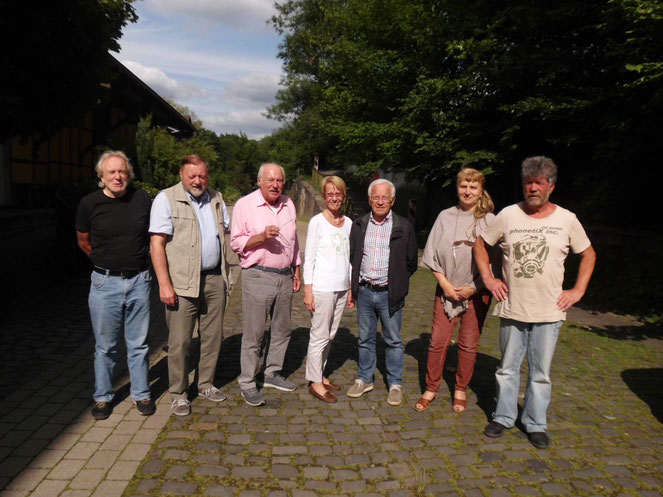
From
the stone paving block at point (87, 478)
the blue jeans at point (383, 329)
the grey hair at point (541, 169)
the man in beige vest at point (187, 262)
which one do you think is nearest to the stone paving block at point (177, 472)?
the stone paving block at point (87, 478)

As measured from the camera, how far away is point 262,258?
4.12 metres

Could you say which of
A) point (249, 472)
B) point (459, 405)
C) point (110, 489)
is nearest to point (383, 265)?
point (459, 405)

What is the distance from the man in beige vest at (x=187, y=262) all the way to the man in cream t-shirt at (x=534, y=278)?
199cm

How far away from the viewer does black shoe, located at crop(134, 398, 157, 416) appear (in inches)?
154

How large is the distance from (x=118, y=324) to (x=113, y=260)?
487 millimetres

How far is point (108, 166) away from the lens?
366cm

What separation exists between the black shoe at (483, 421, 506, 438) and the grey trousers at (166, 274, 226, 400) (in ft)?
7.12

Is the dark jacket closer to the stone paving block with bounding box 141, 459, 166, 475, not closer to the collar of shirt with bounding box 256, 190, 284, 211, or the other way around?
the collar of shirt with bounding box 256, 190, 284, 211

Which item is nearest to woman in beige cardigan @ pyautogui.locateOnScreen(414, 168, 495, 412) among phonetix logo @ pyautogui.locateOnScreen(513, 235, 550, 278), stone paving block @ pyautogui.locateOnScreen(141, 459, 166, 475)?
phonetix logo @ pyautogui.locateOnScreen(513, 235, 550, 278)

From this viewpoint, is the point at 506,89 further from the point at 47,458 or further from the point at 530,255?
the point at 47,458

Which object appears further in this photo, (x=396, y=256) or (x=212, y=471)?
(x=396, y=256)

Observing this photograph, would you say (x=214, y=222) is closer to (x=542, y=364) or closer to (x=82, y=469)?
(x=82, y=469)

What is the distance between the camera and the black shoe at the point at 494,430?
378 centimetres

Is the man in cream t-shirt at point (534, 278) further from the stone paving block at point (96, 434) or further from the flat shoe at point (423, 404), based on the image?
the stone paving block at point (96, 434)
